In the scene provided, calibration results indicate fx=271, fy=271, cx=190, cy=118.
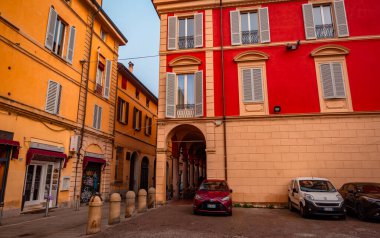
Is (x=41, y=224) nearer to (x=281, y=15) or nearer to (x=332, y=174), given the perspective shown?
(x=332, y=174)

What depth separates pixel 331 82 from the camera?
45.9 ft

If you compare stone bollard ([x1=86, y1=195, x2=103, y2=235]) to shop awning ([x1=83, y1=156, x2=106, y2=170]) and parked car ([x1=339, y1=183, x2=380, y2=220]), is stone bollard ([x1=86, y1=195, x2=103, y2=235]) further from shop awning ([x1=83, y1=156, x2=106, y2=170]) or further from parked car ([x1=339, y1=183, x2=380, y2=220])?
parked car ([x1=339, y1=183, x2=380, y2=220])

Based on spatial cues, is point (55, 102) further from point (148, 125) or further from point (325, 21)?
point (325, 21)

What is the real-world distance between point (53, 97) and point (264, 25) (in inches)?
476

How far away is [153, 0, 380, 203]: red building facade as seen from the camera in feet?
44.1

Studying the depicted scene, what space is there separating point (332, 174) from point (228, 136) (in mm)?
5320

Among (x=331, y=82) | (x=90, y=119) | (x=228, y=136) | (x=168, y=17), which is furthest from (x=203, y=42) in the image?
(x=90, y=119)

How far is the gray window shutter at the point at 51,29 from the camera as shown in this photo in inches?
536

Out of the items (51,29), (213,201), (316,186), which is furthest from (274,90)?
(51,29)

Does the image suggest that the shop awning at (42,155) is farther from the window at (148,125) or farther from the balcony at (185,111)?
the window at (148,125)

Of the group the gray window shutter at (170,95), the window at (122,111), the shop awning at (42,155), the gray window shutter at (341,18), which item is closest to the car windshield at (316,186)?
the gray window shutter at (170,95)

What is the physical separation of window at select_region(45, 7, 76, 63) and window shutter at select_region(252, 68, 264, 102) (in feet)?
34.4

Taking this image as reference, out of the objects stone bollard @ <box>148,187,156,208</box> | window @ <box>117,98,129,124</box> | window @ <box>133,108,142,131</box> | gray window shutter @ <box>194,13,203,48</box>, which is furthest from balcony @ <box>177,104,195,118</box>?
window @ <box>133,108,142,131</box>

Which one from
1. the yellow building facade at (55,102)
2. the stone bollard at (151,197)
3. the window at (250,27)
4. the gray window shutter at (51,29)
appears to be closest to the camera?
the yellow building facade at (55,102)
